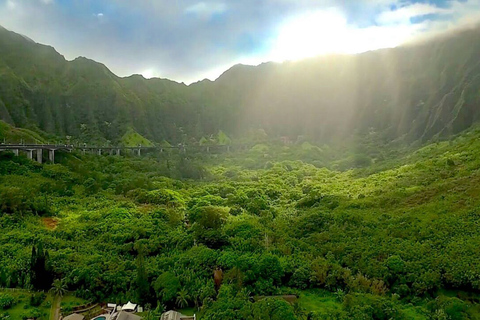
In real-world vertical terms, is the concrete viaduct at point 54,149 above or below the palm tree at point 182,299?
above

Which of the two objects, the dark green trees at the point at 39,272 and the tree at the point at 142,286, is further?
the dark green trees at the point at 39,272

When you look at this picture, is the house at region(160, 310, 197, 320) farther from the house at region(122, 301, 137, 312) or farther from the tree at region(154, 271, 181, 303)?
the house at region(122, 301, 137, 312)

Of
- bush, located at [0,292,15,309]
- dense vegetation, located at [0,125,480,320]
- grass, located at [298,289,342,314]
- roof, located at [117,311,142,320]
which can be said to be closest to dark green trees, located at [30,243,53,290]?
dense vegetation, located at [0,125,480,320]

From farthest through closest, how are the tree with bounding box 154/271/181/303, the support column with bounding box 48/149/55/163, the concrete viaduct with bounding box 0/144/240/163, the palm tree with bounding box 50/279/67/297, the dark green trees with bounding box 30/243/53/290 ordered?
the support column with bounding box 48/149/55/163 < the concrete viaduct with bounding box 0/144/240/163 < the dark green trees with bounding box 30/243/53/290 < the palm tree with bounding box 50/279/67/297 < the tree with bounding box 154/271/181/303

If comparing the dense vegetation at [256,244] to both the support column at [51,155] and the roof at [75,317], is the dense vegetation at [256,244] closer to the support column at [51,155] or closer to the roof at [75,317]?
the roof at [75,317]

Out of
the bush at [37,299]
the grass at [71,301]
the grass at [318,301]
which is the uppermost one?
the grass at [318,301]

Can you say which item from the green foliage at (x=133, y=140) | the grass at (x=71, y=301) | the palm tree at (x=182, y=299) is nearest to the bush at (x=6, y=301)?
the grass at (x=71, y=301)
